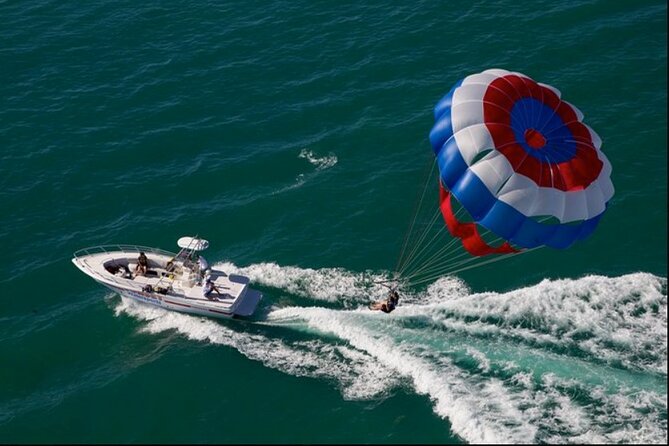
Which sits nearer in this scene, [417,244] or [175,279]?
[175,279]

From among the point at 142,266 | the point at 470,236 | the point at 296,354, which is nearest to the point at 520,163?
the point at 470,236

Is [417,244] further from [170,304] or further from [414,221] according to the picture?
[170,304]

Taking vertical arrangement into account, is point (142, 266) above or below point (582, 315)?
above

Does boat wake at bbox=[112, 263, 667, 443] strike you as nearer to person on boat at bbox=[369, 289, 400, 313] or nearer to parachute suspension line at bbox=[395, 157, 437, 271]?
person on boat at bbox=[369, 289, 400, 313]

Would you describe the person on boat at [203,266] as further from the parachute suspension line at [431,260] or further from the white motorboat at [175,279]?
the parachute suspension line at [431,260]

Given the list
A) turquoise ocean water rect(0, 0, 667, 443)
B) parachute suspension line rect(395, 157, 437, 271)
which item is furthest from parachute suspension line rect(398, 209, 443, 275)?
turquoise ocean water rect(0, 0, 667, 443)

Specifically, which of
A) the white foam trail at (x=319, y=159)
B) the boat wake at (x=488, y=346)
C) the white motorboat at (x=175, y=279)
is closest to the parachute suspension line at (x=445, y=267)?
the boat wake at (x=488, y=346)

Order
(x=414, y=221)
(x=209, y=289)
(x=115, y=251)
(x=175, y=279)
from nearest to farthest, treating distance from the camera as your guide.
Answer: (x=209, y=289), (x=175, y=279), (x=414, y=221), (x=115, y=251)
